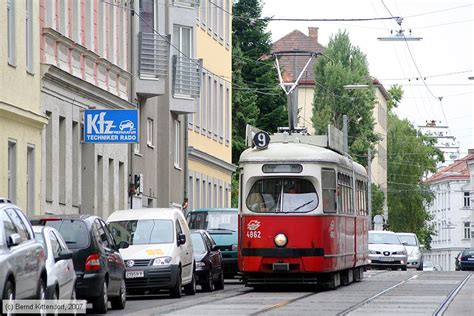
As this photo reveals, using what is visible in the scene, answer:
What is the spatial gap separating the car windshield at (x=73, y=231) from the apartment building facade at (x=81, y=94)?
45.6ft

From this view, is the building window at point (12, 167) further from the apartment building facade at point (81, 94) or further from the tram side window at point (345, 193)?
the tram side window at point (345, 193)

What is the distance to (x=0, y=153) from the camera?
33.6 metres

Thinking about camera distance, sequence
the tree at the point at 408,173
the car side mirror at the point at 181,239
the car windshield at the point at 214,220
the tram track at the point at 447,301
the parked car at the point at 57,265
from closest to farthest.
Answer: the parked car at the point at 57,265 < the tram track at the point at 447,301 < the car side mirror at the point at 181,239 < the car windshield at the point at 214,220 < the tree at the point at 408,173

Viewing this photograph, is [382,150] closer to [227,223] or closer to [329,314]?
[227,223]

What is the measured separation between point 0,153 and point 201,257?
490 centimetres

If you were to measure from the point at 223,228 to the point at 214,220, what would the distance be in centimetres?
51

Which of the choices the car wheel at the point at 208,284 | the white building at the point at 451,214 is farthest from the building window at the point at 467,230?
the car wheel at the point at 208,284

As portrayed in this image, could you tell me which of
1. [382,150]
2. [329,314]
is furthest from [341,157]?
[382,150]

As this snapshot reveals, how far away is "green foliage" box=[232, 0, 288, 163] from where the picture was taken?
80688 millimetres

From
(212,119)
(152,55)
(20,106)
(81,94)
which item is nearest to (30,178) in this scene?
(20,106)

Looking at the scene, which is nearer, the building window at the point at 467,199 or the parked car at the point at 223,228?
the parked car at the point at 223,228

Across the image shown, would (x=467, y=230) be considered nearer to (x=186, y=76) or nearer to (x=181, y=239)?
(x=186, y=76)

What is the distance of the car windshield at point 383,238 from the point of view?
5949 centimetres

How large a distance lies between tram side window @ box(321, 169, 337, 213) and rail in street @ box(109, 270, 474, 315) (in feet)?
5.94
